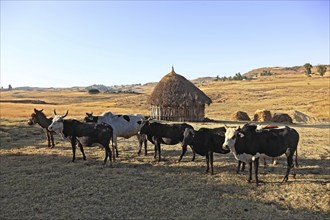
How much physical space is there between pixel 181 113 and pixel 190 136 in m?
17.8

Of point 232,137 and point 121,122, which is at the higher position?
point 121,122

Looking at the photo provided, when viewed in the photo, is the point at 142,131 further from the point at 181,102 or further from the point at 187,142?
the point at 181,102

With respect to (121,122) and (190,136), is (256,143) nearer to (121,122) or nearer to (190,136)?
(190,136)

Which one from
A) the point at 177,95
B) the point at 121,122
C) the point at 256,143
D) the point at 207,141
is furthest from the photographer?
the point at 177,95

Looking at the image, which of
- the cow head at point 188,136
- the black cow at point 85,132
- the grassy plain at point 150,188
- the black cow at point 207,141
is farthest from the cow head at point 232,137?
the black cow at point 85,132

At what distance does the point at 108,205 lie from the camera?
853 centimetres

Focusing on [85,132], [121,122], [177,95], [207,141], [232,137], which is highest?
[177,95]

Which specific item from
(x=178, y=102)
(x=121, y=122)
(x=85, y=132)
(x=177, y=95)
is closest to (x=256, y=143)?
(x=121, y=122)

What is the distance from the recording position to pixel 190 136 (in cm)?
1229

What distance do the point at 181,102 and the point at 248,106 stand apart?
1921 centimetres

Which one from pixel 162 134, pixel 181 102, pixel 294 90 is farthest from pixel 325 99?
pixel 162 134

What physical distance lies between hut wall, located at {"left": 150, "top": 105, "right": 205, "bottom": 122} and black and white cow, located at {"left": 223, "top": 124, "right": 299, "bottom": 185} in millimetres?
19034

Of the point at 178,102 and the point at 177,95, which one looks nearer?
the point at 178,102

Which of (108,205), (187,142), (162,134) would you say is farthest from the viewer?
(162,134)
